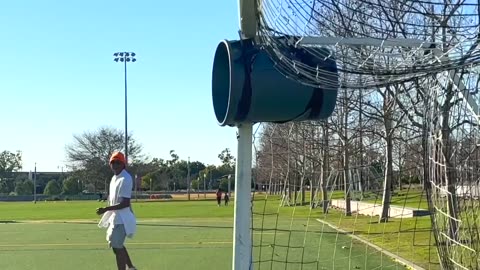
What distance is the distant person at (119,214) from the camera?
29.0ft

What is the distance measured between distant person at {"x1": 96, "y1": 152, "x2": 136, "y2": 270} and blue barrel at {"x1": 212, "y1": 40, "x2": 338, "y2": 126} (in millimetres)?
2935

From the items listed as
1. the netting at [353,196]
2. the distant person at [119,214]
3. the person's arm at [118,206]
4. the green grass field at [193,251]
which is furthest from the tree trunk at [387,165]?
the person's arm at [118,206]

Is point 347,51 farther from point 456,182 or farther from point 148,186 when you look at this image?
point 148,186

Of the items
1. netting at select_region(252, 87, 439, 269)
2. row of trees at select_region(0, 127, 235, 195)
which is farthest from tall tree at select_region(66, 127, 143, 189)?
netting at select_region(252, 87, 439, 269)

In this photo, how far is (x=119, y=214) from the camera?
29.0ft

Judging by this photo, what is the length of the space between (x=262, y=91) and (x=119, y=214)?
3.55 meters

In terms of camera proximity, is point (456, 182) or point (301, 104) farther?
point (456, 182)

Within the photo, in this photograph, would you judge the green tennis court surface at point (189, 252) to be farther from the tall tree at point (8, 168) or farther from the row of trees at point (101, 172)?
the tall tree at point (8, 168)

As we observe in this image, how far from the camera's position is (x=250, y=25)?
6.06 metres

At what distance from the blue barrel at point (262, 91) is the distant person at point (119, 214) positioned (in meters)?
2.94

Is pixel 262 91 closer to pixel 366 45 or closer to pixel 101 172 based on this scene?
pixel 366 45

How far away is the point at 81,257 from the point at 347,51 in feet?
28.4

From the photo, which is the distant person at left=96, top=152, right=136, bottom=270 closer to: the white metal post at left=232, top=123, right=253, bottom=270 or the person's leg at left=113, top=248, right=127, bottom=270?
the person's leg at left=113, top=248, right=127, bottom=270

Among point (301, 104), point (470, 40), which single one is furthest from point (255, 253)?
point (470, 40)
